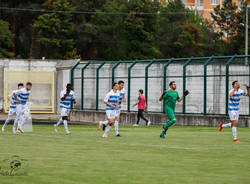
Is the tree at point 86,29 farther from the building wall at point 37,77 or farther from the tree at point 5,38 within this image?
the building wall at point 37,77

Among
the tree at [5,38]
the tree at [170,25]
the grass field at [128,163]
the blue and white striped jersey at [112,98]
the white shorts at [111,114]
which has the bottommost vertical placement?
the grass field at [128,163]

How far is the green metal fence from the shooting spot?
26625 mm

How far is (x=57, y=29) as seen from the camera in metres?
71.9

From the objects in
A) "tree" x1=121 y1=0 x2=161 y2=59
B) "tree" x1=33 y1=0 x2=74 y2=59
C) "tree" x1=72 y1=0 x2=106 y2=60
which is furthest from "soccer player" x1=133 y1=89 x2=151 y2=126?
"tree" x1=72 y1=0 x2=106 y2=60

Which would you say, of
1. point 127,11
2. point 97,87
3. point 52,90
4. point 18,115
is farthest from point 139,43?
point 18,115

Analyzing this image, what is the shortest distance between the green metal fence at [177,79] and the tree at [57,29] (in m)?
36.7

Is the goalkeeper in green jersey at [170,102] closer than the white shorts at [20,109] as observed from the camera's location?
Yes

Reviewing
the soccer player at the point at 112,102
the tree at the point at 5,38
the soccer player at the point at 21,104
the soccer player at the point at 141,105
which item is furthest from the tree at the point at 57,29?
the soccer player at the point at 112,102

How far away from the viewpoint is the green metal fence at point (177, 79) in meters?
26.6

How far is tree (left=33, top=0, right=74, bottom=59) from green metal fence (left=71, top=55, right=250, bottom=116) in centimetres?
3666

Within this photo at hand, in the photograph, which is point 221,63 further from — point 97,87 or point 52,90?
point 52,90

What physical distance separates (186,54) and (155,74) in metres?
50.8

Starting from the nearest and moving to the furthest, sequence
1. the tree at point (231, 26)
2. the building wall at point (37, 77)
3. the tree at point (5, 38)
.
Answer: the building wall at point (37, 77)
the tree at point (5, 38)
the tree at point (231, 26)

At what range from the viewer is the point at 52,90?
136ft
